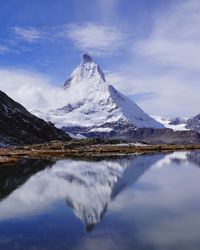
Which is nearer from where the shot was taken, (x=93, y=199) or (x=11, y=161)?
(x=93, y=199)

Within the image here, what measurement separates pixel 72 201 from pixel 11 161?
59.8 meters

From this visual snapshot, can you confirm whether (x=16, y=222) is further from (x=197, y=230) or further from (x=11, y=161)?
(x=11, y=161)

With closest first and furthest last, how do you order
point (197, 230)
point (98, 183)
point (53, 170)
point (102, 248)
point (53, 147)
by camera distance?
point (102, 248)
point (197, 230)
point (98, 183)
point (53, 170)
point (53, 147)

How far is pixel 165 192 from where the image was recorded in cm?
6334

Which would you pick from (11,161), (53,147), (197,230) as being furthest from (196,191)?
(53,147)

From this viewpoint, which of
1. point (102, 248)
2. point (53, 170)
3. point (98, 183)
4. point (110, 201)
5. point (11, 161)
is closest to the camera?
point (102, 248)

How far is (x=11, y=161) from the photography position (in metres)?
113

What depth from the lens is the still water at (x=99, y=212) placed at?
118 feet

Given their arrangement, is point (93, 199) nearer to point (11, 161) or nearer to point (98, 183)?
point (98, 183)

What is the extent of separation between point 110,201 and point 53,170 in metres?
42.4

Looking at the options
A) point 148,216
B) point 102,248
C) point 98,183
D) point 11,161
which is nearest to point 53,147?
point 11,161

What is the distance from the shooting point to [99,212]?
48156 mm

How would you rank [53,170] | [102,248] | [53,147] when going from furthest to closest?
[53,147]
[53,170]
[102,248]

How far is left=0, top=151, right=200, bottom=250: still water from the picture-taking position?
3603 cm
